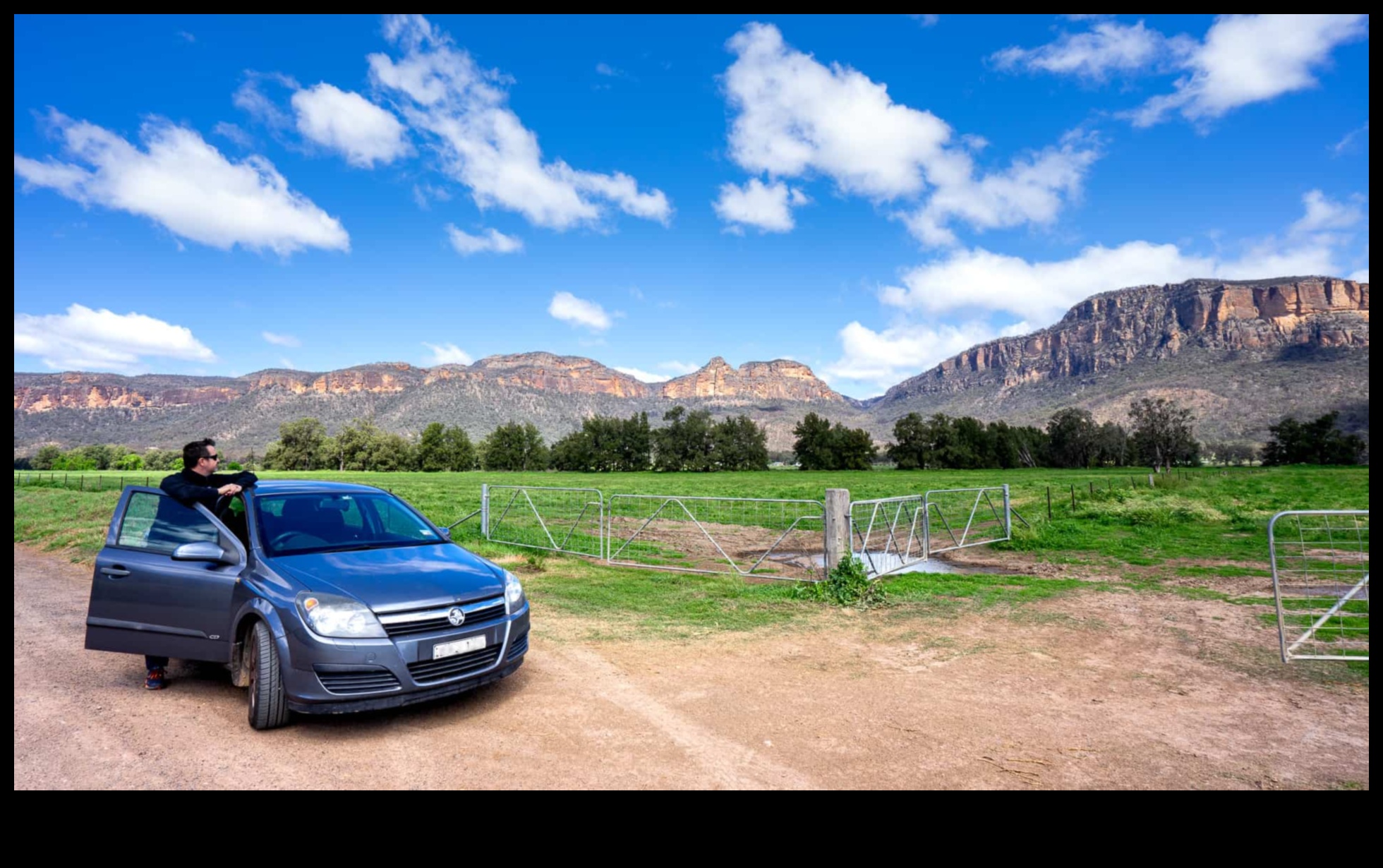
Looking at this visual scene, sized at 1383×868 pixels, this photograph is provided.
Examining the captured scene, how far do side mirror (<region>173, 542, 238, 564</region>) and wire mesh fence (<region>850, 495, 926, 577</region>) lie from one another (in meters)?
8.69

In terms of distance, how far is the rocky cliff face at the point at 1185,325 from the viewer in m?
129

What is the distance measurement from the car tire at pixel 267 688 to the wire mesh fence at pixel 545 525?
827 centimetres

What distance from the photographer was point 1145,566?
13.5 meters

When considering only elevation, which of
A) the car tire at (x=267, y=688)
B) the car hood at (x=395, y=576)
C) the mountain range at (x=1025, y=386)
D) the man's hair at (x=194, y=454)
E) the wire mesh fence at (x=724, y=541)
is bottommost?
the wire mesh fence at (x=724, y=541)

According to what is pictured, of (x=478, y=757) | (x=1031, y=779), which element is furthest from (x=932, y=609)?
(x=478, y=757)

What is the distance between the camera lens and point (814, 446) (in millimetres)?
92750

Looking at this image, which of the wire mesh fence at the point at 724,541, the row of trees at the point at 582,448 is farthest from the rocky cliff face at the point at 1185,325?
the wire mesh fence at the point at 724,541

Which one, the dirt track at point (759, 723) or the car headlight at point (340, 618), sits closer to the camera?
the dirt track at point (759, 723)

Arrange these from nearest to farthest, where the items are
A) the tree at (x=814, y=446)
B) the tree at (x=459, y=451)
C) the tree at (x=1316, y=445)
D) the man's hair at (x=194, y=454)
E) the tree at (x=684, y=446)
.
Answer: the man's hair at (x=194, y=454) → the tree at (x=1316, y=445) → the tree at (x=814, y=446) → the tree at (x=459, y=451) → the tree at (x=684, y=446)

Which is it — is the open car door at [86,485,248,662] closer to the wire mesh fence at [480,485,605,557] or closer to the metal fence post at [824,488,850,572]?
the wire mesh fence at [480,485,605,557]

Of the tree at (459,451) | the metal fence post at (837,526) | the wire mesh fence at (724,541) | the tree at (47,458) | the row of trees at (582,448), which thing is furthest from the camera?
the tree at (459,451)

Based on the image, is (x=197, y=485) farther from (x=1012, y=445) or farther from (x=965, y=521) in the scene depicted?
(x=1012, y=445)

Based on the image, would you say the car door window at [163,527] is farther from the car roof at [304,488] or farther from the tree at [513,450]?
the tree at [513,450]
